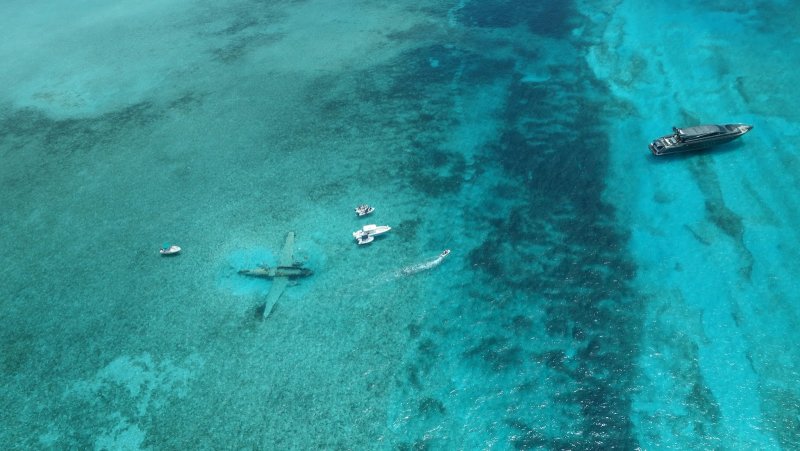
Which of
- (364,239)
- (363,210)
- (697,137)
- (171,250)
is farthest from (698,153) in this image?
(171,250)

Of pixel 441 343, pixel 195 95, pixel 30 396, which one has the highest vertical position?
pixel 195 95

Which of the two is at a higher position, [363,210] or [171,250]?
[363,210]

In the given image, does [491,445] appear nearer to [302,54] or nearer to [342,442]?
[342,442]

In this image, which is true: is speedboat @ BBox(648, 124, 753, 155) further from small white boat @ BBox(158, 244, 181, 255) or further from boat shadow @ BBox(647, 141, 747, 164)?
small white boat @ BBox(158, 244, 181, 255)

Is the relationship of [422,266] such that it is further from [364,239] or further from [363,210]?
[363,210]

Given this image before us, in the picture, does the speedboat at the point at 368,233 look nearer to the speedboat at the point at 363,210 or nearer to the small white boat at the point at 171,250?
the speedboat at the point at 363,210

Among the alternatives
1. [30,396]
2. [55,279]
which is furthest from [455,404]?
[55,279]
